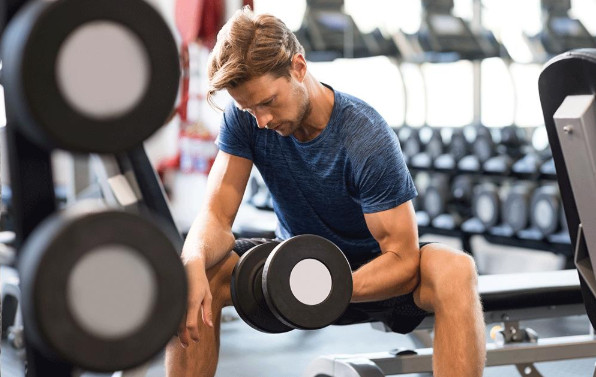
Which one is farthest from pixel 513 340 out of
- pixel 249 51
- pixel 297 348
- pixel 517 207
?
pixel 517 207

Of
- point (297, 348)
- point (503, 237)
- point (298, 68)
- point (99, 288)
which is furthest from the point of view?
point (503, 237)

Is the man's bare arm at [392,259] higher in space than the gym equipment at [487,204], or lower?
higher

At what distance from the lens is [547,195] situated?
4.34m

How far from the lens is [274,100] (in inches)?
68.9

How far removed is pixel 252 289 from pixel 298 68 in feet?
1.86

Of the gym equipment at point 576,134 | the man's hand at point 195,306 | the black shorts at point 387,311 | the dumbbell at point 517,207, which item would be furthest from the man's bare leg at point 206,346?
the dumbbell at point 517,207

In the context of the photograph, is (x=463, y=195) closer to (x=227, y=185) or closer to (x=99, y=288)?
(x=227, y=185)

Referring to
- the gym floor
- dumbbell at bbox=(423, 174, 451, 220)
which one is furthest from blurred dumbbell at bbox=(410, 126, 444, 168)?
the gym floor

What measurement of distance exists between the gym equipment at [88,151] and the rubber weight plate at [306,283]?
68 cm

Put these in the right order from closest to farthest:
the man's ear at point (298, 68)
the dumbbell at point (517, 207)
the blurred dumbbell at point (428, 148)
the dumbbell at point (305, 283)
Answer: the dumbbell at point (305, 283)
the man's ear at point (298, 68)
the dumbbell at point (517, 207)
the blurred dumbbell at point (428, 148)

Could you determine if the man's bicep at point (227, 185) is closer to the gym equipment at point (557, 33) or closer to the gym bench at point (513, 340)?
the gym bench at point (513, 340)

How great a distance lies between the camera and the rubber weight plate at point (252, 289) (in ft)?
4.83

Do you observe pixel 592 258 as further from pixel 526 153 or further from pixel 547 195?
pixel 526 153

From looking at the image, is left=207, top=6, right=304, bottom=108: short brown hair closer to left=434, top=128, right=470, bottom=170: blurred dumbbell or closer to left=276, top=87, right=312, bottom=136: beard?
left=276, top=87, right=312, bottom=136: beard
